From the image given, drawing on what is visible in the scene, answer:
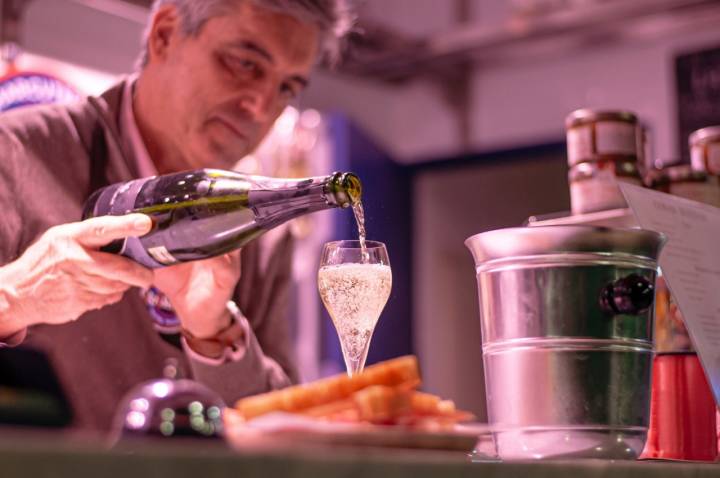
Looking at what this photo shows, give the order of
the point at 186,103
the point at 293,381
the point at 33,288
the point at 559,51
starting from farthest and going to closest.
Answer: the point at 559,51, the point at 293,381, the point at 186,103, the point at 33,288

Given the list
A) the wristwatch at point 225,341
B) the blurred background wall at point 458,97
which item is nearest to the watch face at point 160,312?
the wristwatch at point 225,341

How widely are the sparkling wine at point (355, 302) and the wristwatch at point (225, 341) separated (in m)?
0.20

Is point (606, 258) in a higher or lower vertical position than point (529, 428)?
higher

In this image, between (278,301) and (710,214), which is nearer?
(710,214)

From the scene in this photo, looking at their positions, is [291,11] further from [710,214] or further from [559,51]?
[559,51]

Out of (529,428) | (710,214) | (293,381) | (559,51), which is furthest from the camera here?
(559,51)

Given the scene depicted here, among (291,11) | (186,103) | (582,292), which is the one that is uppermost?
(291,11)

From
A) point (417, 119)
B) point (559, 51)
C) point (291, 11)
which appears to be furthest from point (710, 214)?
point (417, 119)

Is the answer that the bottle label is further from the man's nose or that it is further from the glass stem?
the man's nose

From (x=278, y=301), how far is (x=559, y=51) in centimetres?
345

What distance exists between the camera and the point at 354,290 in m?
1.05

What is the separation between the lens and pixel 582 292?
2.89ft

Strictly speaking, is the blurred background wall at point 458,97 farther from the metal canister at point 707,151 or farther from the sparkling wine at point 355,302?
the sparkling wine at point 355,302

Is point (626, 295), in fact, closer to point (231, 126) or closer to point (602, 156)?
point (602, 156)
